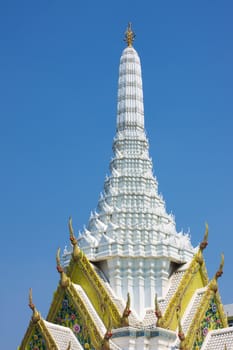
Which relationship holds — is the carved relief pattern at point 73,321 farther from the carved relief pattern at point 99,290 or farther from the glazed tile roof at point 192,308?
the glazed tile roof at point 192,308

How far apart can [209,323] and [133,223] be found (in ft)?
15.1

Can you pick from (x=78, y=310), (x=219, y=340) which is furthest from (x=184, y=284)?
(x=78, y=310)

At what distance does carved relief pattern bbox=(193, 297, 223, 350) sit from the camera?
29245mm

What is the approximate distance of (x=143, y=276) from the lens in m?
30.6

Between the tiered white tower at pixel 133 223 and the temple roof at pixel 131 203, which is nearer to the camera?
the tiered white tower at pixel 133 223

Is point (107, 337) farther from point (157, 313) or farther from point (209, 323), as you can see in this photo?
point (209, 323)

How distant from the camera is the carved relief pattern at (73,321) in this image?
94.7 feet

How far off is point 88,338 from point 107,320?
0.89 meters

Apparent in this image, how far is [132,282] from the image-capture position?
30484 millimetres

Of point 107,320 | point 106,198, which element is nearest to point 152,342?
point 107,320

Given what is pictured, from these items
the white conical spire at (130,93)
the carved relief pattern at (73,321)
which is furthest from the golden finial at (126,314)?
the white conical spire at (130,93)

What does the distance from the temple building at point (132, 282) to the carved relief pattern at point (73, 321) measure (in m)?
0.03

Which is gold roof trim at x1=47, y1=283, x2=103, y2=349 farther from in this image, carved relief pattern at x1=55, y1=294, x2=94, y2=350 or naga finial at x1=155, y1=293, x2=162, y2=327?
naga finial at x1=155, y1=293, x2=162, y2=327

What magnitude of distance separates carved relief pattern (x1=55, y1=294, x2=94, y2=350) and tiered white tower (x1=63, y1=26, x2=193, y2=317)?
176 cm
